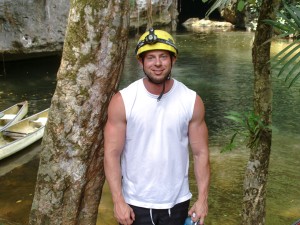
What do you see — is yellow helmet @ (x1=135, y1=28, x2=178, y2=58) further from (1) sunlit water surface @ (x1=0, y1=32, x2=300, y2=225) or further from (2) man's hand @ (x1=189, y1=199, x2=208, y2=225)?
(1) sunlit water surface @ (x1=0, y1=32, x2=300, y2=225)

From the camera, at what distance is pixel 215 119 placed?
1093 centimetres

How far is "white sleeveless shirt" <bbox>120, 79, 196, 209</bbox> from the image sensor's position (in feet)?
8.78

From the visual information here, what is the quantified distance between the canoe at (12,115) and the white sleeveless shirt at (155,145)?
23.0ft

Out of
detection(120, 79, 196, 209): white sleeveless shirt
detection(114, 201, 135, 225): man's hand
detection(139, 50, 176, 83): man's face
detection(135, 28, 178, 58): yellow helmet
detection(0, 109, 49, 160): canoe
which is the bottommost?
detection(0, 109, 49, 160): canoe

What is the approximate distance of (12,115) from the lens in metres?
9.98

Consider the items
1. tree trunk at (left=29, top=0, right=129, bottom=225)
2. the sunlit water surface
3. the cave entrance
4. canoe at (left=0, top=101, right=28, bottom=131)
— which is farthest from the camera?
the cave entrance

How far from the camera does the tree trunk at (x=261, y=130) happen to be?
3814 millimetres

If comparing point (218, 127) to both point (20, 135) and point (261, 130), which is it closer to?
point (20, 135)

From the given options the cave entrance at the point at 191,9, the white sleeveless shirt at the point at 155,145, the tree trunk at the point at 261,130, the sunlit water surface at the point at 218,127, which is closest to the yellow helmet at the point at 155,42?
the white sleeveless shirt at the point at 155,145

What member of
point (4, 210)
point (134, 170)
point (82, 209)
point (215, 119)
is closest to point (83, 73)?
point (134, 170)

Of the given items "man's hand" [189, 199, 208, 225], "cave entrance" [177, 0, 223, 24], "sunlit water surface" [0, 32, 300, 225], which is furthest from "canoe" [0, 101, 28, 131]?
"cave entrance" [177, 0, 223, 24]

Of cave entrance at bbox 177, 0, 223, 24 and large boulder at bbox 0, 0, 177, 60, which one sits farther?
cave entrance at bbox 177, 0, 223, 24

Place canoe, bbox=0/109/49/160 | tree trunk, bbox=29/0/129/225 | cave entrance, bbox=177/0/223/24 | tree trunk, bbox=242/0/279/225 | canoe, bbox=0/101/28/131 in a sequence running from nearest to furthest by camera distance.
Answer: tree trunk, bbox=29/0/129/225 < tree trunk, bbox=242/0/279/225 < canoe, bbox=0/109/49/160 < canoe, bbox=0/101/28/131 < cave entrance, bbox=177/0/223/24

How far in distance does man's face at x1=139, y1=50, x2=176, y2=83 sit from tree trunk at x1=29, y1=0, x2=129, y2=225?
533 mm
